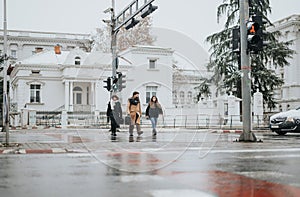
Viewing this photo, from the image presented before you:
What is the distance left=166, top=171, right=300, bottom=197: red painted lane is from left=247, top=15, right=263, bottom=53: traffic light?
25.0ft

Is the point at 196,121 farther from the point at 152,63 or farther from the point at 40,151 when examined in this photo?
the point at 40,151

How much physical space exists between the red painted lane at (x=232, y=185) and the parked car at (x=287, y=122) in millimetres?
12489

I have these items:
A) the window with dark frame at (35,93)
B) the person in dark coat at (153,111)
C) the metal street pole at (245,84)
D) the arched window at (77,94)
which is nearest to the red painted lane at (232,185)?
the metal street pole at (245,84)

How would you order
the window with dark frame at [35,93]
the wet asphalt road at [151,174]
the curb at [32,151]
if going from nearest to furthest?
the wet asphalt road at [151,174] < the curb at [32,151] < the window with dark frame at [35,93]

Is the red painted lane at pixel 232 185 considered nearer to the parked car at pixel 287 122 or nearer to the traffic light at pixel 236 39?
the traffic light at pixel 236 39

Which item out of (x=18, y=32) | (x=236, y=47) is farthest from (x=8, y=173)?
(x=18, y=32)

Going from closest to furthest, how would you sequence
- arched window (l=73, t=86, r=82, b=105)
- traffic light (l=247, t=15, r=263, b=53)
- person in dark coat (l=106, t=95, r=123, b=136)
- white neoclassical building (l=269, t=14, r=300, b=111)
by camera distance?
1. traffic light (l=247, t=15, r=263, b=53)
2. person in dark coat (l=106, t=95, r=123, b=136)
3. arched window (l=73, t=86, r=82, b=105)
4. white neoclassical building (l=269, t=14, r=300, b=111)

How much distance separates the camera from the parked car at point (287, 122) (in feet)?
61.7

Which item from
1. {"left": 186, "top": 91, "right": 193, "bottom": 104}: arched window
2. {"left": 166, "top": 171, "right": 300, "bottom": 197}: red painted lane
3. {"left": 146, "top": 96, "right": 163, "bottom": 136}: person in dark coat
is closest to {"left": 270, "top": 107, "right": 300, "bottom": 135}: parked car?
{"left": 146, "top": 96, "right": 163, "bottom": 136}: person in dark coat

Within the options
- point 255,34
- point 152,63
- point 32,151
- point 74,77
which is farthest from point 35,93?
point 32,151

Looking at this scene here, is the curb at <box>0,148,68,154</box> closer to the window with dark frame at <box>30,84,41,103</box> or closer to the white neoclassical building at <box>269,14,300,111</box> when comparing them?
the window with dark frame at <box>30,84,41,103</box>

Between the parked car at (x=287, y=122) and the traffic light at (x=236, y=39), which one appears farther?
the parked car at (x=287, y=122)

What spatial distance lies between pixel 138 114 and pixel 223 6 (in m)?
24.1

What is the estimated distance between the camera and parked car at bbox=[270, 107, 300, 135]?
61.7 feet
